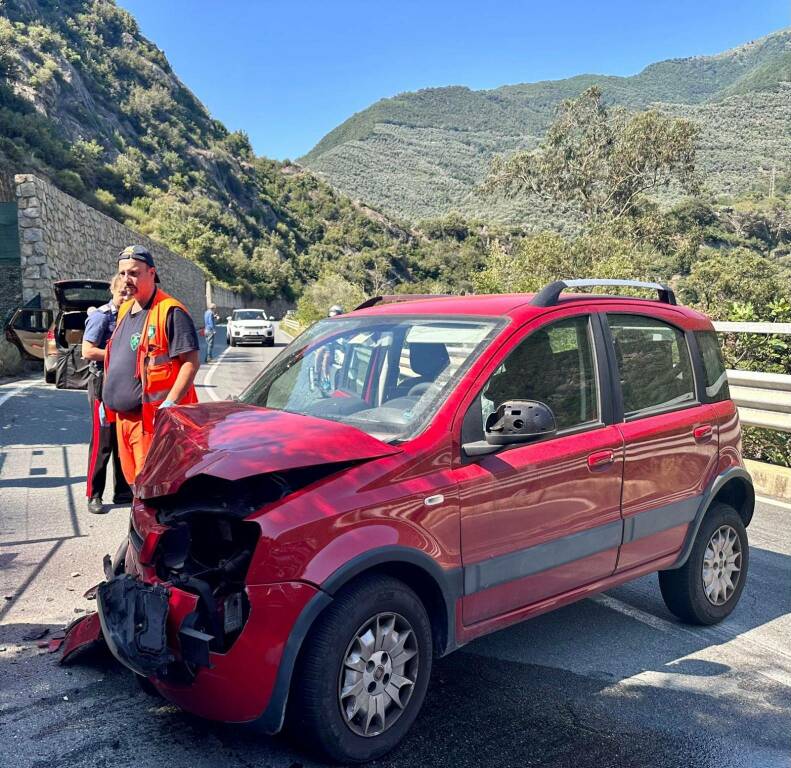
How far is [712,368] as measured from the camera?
16.0 feet

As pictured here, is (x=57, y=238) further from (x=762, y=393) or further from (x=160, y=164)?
(x=160, y=164)

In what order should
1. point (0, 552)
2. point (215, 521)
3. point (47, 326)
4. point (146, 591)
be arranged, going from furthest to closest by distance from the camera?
point (47, 326)
point (0, 552)
point (215, 521)
point (146, 591)

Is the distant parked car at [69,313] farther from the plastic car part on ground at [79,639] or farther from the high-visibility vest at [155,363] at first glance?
the plastic car part on ground at [79,639]

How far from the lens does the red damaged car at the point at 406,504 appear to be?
114 inches

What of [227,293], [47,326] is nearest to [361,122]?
[227,293]

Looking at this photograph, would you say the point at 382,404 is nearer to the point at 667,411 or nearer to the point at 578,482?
Result: the point at 578,482

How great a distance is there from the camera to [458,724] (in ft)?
11.0

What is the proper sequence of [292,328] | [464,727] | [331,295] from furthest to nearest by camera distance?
[331,295], [292,328], [464,727]

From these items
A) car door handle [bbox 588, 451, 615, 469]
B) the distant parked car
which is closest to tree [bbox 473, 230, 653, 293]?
the distant parked car

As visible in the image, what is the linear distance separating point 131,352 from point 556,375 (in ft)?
9.39

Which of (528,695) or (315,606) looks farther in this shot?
(528,695)

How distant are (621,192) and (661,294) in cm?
4903

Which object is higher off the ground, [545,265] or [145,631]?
[545,265]

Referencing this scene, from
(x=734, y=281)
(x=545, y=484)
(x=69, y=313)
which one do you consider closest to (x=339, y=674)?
(x=545, y=484)
